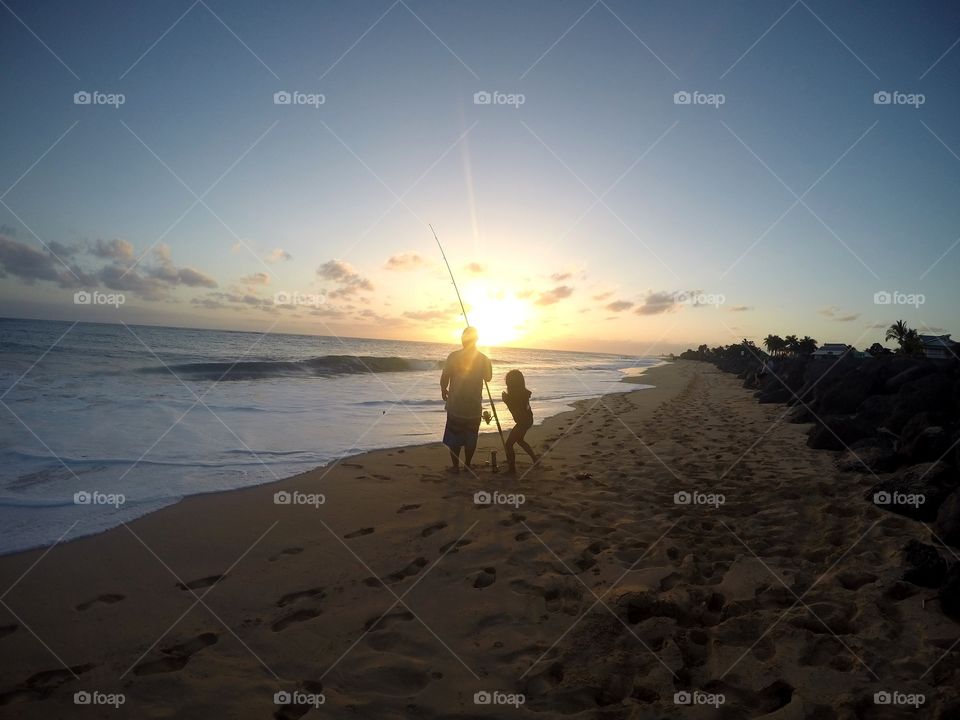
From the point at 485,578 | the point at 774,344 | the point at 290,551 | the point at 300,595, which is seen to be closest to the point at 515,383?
the point at 485,578

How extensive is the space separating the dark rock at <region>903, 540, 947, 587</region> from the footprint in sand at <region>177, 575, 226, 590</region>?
230 inches

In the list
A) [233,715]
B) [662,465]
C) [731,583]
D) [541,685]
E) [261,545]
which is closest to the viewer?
[233,715]

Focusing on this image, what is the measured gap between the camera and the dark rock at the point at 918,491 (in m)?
5.26

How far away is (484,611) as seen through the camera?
3777mm

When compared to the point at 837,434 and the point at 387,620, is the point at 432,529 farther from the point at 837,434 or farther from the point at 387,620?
the point at 837,434

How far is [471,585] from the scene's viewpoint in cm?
417

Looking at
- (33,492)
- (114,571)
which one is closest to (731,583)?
(114,571)

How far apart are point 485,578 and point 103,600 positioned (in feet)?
10.2

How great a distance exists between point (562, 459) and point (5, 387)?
1797cm

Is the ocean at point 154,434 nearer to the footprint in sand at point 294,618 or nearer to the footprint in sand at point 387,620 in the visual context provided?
the footprint in sand at point 294,618

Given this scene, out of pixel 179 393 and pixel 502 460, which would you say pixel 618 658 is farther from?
pixel 179 393

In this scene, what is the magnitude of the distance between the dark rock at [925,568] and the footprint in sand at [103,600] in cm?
646

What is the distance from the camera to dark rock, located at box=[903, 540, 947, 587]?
388cm

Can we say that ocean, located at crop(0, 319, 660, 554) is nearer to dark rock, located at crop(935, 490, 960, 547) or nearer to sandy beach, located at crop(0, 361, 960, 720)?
sandy beach, located at crop(0, 361, 960, 720)
